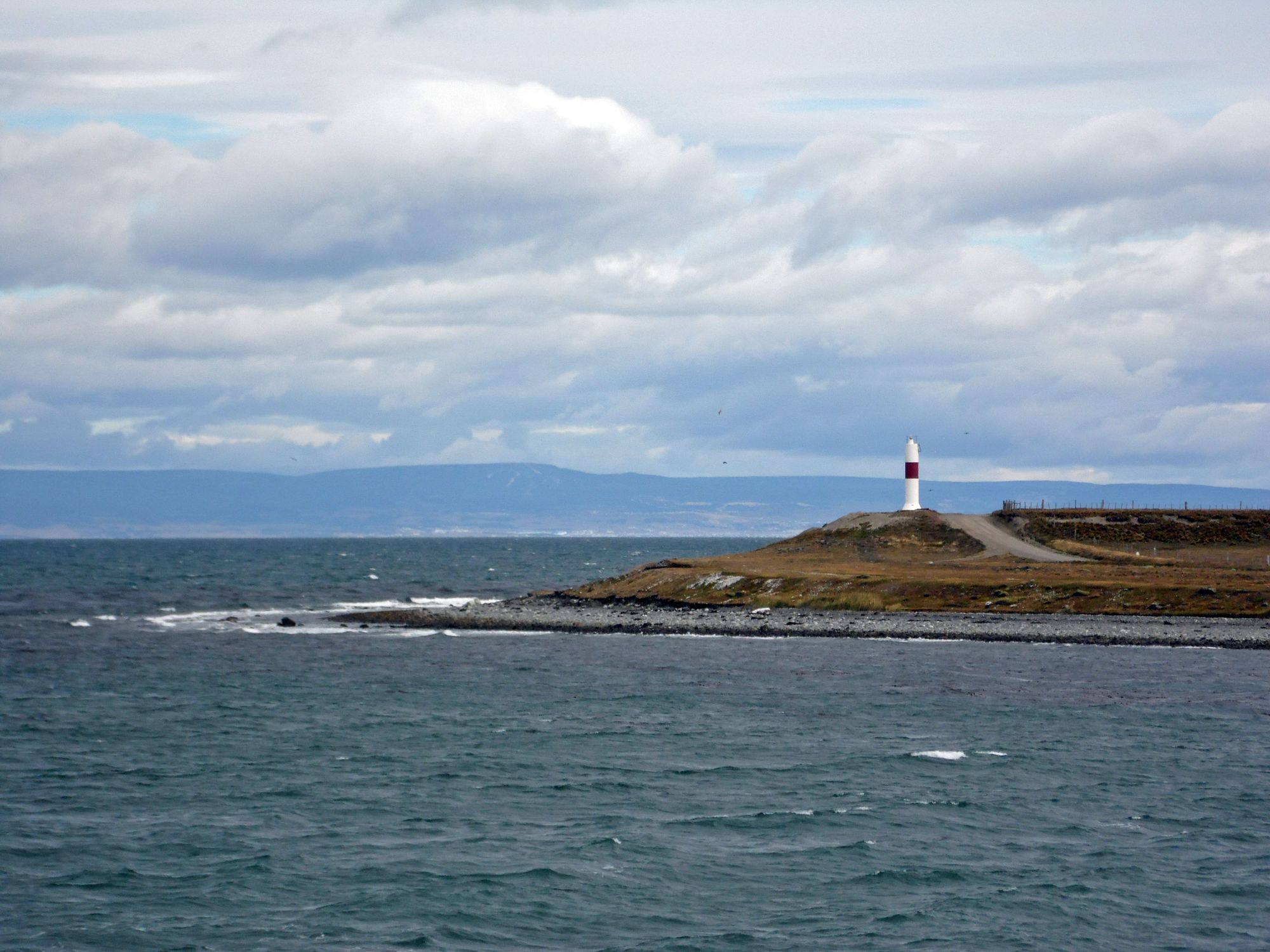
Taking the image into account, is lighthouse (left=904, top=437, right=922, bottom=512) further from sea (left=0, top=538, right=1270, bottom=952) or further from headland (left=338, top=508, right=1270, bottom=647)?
sea (left=0, top=538, right=1270, bottom=952)

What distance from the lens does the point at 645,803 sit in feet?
114

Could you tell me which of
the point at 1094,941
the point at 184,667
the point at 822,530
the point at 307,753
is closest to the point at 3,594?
the point at 184,667

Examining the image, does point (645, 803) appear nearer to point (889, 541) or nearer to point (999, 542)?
point (889, 541)

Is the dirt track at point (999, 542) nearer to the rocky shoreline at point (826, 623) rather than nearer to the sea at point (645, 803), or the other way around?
the rocky shoreline at point (826, 623)

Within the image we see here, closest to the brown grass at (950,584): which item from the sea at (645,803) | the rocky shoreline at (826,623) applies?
the rocky shoreline at (826,623)

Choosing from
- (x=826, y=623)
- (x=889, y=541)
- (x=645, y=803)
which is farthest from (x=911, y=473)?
(x=645, y=803)

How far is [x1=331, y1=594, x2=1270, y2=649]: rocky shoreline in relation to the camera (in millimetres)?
67875

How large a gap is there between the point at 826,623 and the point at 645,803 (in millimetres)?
43026

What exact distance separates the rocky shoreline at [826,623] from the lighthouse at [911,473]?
105ft

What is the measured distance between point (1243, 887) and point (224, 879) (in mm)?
21132

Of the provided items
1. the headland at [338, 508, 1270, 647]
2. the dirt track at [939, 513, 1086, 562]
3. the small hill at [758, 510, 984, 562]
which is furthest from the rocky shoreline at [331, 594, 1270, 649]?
the dirt track at [939, 513, 1086, 562]

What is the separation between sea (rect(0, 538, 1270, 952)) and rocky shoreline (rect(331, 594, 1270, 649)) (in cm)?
298

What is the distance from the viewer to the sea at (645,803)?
1019 inches

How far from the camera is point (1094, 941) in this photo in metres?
24.6
